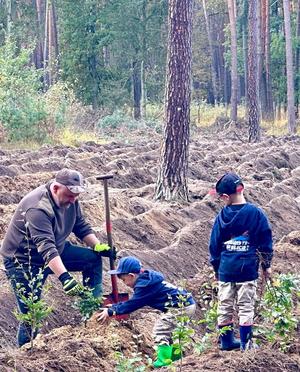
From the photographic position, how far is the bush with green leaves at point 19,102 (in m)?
26.2

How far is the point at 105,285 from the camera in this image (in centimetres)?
966

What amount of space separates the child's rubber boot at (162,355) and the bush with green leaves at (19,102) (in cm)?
1978

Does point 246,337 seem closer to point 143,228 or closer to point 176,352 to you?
point 176,352

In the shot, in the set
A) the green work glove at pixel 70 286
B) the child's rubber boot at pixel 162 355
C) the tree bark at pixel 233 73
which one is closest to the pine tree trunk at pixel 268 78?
the tree bark at pixel 233 73

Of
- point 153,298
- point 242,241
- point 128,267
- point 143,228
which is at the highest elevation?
point 242,241

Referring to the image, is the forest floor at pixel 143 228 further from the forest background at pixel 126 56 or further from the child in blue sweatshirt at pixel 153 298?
the forest background at pixel 126 56

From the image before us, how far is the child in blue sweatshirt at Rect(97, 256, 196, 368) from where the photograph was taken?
682cm

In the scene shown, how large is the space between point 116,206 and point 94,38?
29815 mm

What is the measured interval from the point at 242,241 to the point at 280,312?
2.15 ft

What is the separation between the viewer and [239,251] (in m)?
7.14

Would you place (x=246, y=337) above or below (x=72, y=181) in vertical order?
below

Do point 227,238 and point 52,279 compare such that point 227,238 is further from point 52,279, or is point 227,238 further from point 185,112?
point 185,112

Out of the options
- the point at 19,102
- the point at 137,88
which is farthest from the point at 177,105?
the point at 137,88

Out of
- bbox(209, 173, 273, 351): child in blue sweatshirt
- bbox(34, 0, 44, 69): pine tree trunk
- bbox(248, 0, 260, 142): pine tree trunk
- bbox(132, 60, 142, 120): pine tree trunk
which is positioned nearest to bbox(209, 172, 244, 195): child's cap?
bbox(209, 173, 273, 351): child in blue sweatshirt
